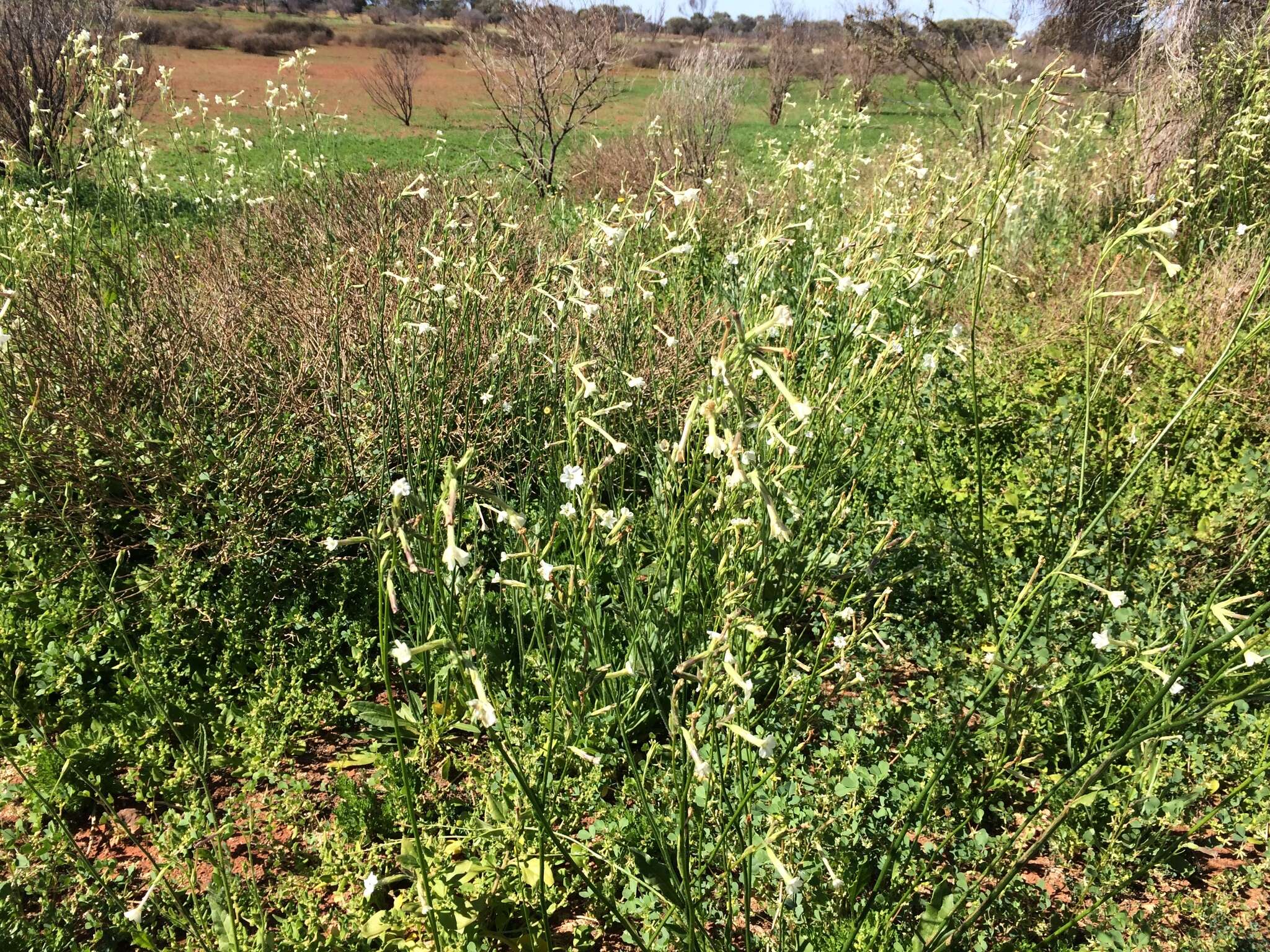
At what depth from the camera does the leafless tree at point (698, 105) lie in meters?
8.60

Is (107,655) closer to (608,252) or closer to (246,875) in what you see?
(246,875)

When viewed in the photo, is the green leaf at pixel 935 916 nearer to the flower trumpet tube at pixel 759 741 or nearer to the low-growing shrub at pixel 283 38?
the flower trumpet tube at pixel 759 741

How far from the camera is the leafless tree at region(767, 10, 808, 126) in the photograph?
902 inches

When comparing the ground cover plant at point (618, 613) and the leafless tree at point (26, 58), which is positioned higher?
the leafless tree at point (26, 58)

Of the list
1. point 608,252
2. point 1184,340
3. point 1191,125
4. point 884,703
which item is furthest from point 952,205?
point 1191,125

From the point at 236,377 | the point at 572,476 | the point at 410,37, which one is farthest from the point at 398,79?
the point at 410,37

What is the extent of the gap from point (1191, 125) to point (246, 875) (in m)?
7.94

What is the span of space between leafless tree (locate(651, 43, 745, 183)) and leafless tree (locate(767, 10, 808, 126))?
14194 mm

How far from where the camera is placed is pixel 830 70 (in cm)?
2262

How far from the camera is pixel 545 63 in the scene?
8242 mm

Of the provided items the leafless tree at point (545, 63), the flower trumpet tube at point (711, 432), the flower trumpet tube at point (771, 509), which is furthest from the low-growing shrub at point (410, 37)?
the flower trumpet tube at point (771, 509)

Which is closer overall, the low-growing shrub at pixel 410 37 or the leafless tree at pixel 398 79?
the leafless tree at pixel 398 79

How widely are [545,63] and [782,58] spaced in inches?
703

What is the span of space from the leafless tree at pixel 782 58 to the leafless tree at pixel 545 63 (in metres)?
16.4
